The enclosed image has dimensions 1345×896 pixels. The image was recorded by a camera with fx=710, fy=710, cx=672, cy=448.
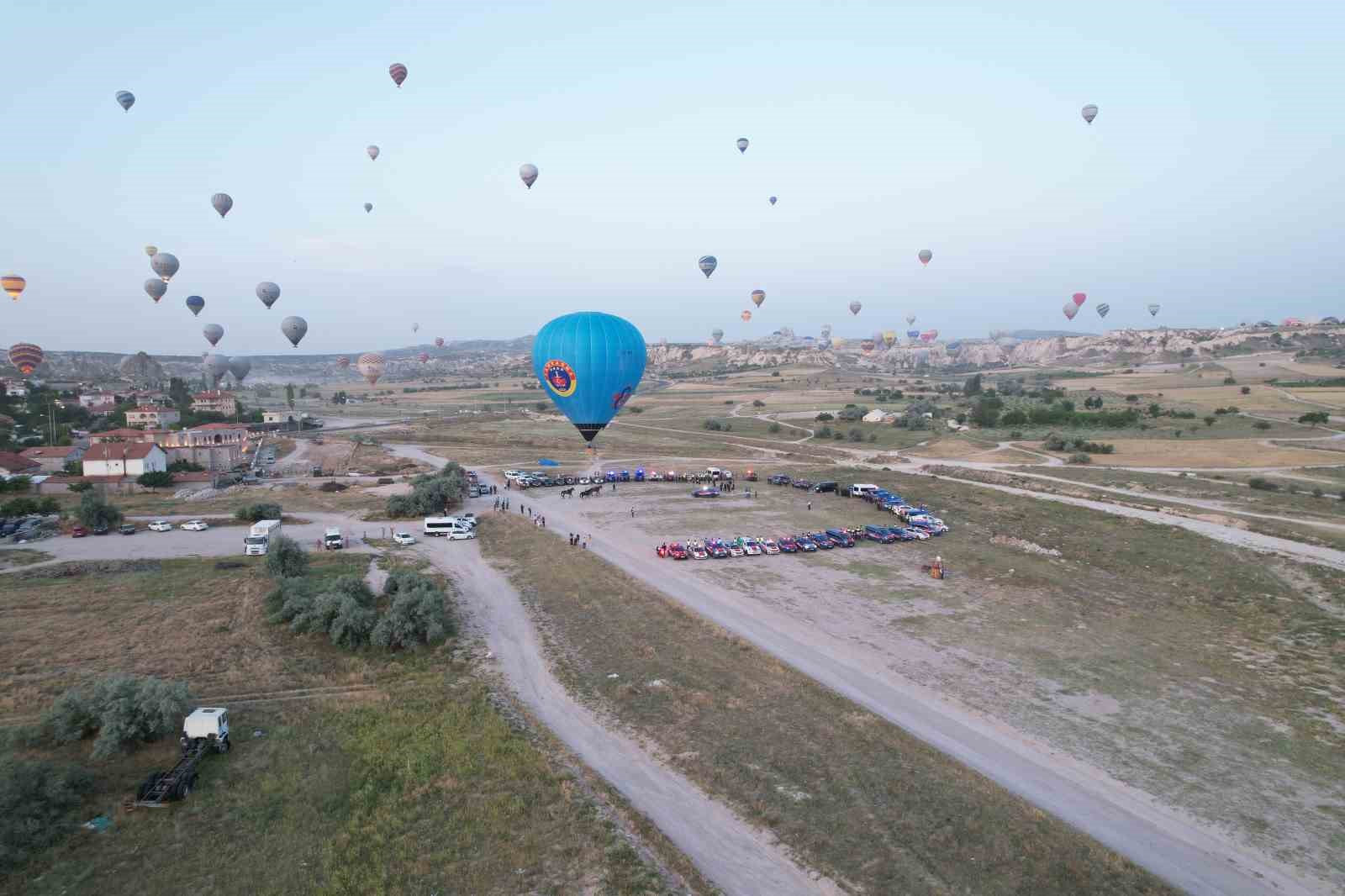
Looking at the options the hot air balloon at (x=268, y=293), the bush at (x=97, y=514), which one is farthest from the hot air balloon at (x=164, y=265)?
the bush at (x=97, y=514)

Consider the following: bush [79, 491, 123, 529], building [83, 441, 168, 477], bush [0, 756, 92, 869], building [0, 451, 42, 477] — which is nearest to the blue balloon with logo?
bush [0, 756, 92, 869]

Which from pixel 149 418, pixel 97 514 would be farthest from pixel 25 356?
pixel 97 514

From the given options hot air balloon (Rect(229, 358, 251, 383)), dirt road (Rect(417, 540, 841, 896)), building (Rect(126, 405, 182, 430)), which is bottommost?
dirt road (Rect(417, 540, 841, 896))

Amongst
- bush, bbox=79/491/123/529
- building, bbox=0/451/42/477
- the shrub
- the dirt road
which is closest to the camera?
the dirt road

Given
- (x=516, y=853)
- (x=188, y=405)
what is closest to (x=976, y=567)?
(x=516, y=853)

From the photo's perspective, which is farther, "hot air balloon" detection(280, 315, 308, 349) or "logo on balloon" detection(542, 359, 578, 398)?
"hot air balloon" detection(280, 315, 308, 349)

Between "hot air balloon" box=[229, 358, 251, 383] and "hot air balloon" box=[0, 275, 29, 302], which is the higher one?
"hot air balloon" box=[0, 275, 29, 302]

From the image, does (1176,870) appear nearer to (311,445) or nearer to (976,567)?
(976,567)

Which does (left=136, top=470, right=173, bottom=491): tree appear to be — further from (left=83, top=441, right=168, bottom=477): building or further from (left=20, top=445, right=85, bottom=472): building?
(left=20, top=445, right=85, bottom=472): building
